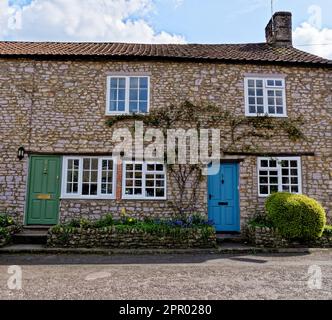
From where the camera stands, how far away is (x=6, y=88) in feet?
35.8

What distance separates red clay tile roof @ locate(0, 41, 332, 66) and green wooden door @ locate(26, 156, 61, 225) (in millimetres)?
4122

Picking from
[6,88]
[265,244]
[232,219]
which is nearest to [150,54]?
[6,88]

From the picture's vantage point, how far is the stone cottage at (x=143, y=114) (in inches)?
414

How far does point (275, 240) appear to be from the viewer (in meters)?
9.02

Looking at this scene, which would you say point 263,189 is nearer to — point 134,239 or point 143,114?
point 134,239

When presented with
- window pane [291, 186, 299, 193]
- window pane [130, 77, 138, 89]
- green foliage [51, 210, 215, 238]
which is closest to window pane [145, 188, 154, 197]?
green foliage [51, 210, 215, 238]

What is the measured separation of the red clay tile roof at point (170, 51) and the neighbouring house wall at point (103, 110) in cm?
30

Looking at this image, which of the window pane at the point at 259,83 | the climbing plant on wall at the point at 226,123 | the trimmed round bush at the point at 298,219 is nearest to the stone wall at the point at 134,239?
the trimmed round bush at the point at 298,219

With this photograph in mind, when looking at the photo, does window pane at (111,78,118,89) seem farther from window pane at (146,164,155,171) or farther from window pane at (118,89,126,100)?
window pane at (146,164,155,171)

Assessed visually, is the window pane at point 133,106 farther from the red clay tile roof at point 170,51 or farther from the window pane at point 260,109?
the window pane at point 260,109

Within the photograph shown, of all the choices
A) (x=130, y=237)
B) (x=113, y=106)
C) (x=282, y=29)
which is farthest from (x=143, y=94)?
(x=282, y=29)

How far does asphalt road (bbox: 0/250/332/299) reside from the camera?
16.5 feet

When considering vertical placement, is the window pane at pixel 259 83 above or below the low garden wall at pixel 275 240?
above

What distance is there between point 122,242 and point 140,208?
1885 millimetres
